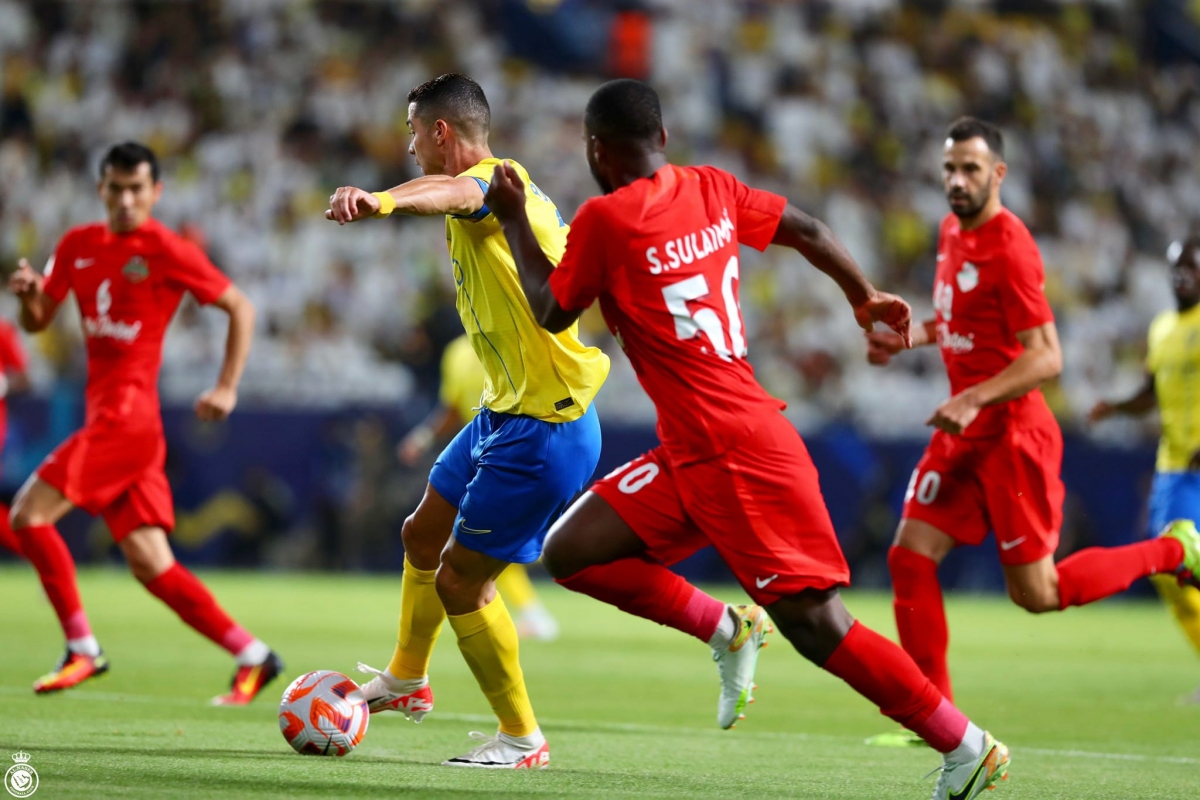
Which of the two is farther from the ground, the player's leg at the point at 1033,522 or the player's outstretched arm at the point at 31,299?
the player's outstretched arm at the point at 31,299

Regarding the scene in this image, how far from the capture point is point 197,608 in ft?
26.0

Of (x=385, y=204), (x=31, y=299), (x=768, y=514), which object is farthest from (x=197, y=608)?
(x=768, y=514)

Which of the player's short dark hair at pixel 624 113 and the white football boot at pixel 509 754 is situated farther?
the white football boot at pixel 509 754

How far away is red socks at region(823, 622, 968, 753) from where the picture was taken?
16.4 feet

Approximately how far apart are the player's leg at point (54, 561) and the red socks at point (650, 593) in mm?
3283

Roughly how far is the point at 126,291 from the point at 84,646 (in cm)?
176

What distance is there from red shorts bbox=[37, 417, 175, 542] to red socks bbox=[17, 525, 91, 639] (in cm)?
26

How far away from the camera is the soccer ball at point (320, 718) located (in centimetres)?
597

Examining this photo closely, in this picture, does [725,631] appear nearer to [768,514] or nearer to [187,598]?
[768,514]

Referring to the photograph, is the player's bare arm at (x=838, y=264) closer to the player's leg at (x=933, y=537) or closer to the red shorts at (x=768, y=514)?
the red shorts at (x=768, y=514)

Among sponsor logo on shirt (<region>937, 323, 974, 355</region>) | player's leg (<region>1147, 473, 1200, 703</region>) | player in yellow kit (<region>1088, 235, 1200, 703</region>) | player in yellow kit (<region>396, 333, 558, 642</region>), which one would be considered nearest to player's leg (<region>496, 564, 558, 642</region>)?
player in yellow kit (<region>396, 333, 558, 642</region>)

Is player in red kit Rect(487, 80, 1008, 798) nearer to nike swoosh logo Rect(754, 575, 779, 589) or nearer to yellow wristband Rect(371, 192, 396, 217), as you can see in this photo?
nike swoosh logo Rect(754, 575, 779, 589)

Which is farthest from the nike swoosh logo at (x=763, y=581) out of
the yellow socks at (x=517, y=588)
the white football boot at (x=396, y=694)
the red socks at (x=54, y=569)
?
the yellow socks at (x=517, y=588)

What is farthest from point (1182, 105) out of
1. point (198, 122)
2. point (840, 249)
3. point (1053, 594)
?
point (840, 249)
